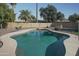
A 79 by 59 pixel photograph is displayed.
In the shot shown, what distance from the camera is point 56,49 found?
4.76m

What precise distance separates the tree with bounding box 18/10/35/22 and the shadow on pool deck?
1.90 feet

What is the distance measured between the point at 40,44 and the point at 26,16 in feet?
1.76

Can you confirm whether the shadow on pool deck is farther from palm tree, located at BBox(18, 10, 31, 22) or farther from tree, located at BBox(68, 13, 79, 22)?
palm tree, located at BBox(18, 10, 31, 22)

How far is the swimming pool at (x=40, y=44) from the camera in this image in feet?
15.5

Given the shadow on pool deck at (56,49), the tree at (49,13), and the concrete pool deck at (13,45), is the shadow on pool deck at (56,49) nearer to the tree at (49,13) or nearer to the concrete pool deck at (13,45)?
the concrete pool deck at (13,45)

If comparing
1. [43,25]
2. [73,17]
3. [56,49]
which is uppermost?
[73,17]

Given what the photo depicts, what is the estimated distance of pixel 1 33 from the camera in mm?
4777

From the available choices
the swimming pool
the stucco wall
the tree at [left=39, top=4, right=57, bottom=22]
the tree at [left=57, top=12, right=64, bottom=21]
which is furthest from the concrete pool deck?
the tree at [left=39, top=4, right=57, bottom=22]

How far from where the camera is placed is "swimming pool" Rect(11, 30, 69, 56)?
186 inches

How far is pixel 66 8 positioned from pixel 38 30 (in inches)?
24.0

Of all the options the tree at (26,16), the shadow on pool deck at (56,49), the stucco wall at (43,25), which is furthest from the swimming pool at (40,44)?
the tree at (26,16)

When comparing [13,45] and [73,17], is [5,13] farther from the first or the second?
[73,17]

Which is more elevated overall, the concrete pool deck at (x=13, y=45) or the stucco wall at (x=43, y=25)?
the stucco wall at (x=43, y=25)

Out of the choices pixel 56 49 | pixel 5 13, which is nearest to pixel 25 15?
pixel 5 13
